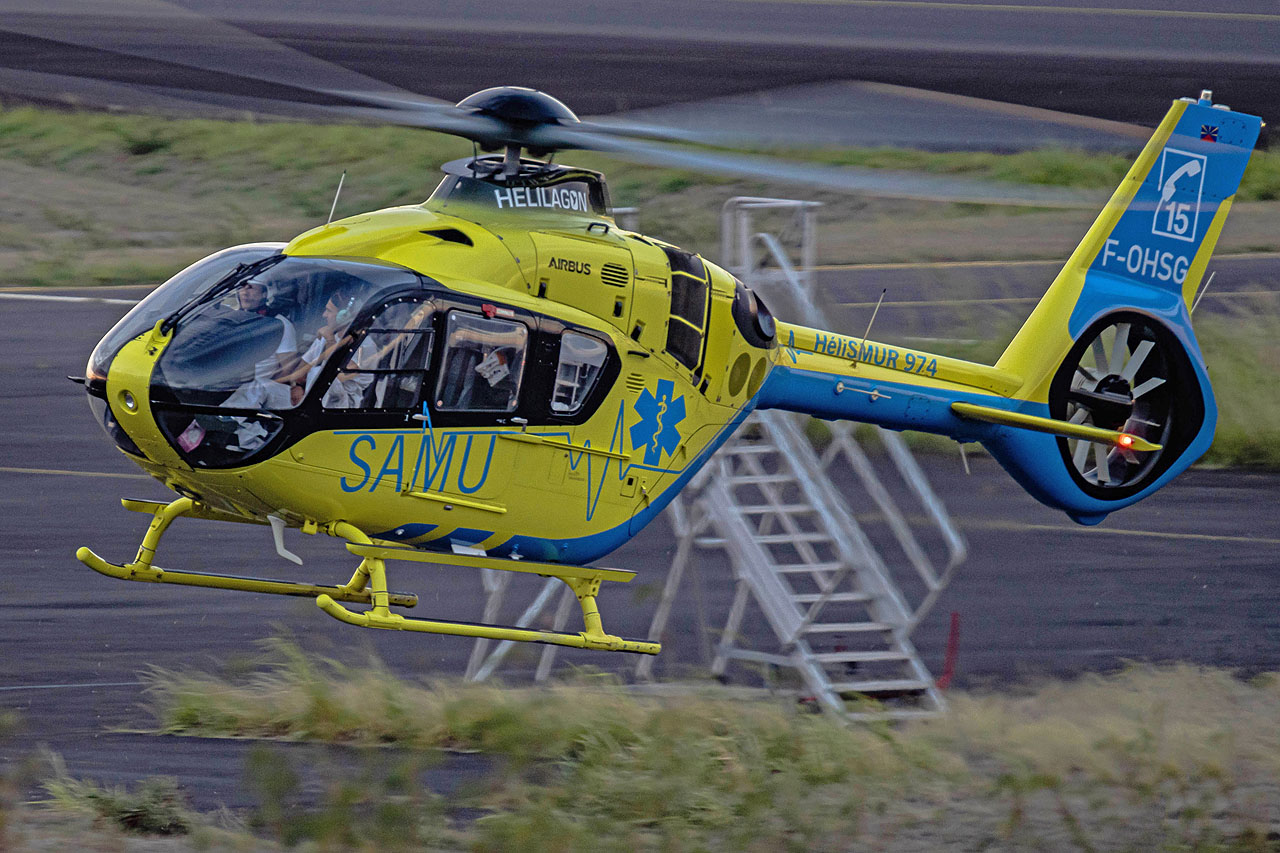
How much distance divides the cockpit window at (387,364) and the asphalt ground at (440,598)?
2.82 metres

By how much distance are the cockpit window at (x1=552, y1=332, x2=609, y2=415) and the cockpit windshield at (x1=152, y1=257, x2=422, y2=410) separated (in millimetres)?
1080

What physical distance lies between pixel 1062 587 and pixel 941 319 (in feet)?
17.6

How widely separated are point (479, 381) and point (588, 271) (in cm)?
94

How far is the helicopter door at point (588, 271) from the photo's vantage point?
305 inches

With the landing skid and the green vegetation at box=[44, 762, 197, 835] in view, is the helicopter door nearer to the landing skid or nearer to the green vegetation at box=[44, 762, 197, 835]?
the landing skid

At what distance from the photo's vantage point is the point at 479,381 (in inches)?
291

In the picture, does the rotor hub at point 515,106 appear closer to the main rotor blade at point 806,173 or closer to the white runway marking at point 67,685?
the main rotor blade at point 806,173

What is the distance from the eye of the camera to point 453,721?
382 inches

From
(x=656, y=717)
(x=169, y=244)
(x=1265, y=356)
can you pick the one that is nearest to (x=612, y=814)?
(x=656, y=717)

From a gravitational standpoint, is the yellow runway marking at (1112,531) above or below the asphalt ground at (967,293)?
below

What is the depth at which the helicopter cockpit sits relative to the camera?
22.0 ft

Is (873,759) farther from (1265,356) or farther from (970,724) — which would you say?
(1265,356)

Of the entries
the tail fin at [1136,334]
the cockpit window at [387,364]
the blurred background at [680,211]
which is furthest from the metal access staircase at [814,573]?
the cockpit window at [387,364]

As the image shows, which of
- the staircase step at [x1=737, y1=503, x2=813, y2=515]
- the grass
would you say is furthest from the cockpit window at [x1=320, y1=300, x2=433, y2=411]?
the staircase step at [x1=737, y1=503, x2=813, y2=515]
